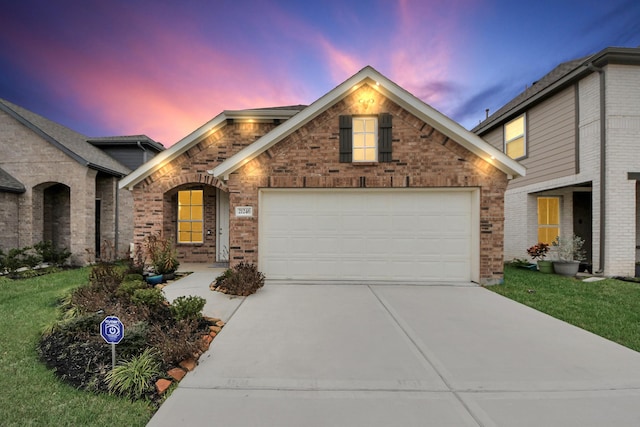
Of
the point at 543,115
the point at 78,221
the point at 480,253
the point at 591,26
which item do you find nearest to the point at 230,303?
the point at 480,253

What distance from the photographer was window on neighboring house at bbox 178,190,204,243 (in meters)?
9.45

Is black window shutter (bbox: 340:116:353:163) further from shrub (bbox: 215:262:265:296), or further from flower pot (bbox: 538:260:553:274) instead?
flower pot (bbox: 538:260:553:274)

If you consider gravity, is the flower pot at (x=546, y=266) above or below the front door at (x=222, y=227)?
below

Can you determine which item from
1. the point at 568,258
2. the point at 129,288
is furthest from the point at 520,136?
the point at 129,288

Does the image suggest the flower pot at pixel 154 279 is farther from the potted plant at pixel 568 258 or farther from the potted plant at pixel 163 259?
the potted plant at pixel 568 258

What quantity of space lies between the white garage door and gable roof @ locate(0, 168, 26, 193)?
974 centimetres

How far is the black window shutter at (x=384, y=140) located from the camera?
6.82m

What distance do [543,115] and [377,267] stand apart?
843 cm

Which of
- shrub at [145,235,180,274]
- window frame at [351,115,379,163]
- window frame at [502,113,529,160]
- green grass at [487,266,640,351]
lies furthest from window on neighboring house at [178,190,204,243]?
window frame at [502,113,529,160]

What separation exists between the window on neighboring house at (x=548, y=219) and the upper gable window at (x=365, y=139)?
7.77 m

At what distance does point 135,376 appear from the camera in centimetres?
257

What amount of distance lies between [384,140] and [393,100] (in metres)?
1.08

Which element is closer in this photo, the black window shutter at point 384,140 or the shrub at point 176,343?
the shrub at point 176,343

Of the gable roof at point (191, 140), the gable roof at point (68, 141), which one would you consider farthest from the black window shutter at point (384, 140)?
the gable roof at point (68, 141)
